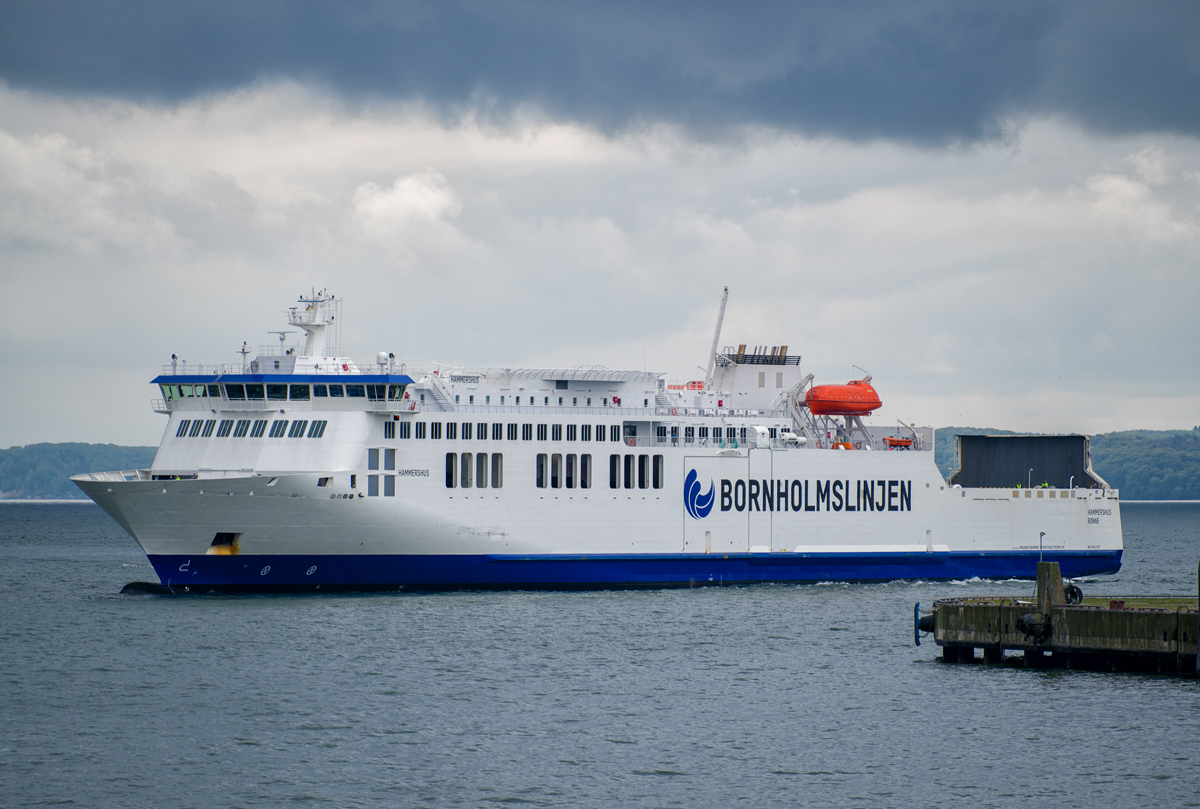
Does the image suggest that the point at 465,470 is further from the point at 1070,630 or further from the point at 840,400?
the point at 1070,630

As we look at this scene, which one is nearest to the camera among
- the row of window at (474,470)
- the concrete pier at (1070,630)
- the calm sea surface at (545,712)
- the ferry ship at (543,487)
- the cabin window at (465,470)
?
the calm sea surface at (545,712)

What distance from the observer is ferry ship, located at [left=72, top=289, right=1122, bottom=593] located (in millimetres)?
39094

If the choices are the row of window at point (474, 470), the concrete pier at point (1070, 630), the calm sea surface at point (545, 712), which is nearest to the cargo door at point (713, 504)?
the calm sea surface at point (545, 712)

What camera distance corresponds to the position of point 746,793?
21.8 meters

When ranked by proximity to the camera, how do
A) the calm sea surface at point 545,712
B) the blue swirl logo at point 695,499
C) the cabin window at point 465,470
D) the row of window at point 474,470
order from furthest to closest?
the blue swirl logo at point 695,499, the cabin window at point 465,470, the row of window at point 474,470, the calm sea surface at point 545,712

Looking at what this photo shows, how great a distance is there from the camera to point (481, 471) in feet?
137

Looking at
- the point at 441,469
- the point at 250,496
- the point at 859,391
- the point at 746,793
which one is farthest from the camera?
the point at 859,391

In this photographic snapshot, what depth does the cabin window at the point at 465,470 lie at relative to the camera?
136 feet

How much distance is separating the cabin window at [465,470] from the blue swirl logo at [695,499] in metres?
7.59

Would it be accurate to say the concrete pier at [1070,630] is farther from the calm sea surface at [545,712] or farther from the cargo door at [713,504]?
the cargo door at [713,504]

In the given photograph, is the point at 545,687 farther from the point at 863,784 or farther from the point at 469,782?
the point at 863,784

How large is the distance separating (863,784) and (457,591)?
21.5 metres

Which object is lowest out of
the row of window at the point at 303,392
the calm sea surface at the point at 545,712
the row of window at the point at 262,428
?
the calm sea surface at the point at 545,712

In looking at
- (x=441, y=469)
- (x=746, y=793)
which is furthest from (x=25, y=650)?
(x=746, y=793)
